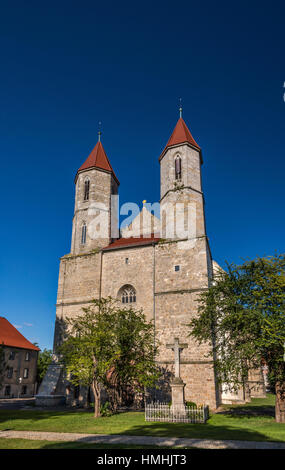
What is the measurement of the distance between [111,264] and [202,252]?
7429 millimetres

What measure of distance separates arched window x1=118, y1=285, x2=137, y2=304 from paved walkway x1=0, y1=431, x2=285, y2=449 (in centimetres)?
1397

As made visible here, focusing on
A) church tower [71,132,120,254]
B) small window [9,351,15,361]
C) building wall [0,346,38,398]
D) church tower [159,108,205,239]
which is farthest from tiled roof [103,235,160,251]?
small window [9,351,15,361]

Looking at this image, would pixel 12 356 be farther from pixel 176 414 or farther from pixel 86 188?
pixel 176 414

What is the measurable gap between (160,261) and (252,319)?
32.8ft

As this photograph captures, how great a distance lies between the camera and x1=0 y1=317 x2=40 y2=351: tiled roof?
135 ft

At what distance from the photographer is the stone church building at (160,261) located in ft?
74.1

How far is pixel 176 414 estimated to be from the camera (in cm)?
1603

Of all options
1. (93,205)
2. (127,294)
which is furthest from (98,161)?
(127,294)

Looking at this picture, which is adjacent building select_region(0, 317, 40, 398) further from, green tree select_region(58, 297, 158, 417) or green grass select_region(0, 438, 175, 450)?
green grass select_region(0, 438, 175, 450)

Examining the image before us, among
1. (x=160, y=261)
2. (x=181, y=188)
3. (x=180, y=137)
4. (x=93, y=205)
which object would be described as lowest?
(x=160, y=261)

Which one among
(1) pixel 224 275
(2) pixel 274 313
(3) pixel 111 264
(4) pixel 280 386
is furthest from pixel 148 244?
(4) pixel 280 386

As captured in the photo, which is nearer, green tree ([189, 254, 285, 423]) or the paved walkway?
the paved walkway
